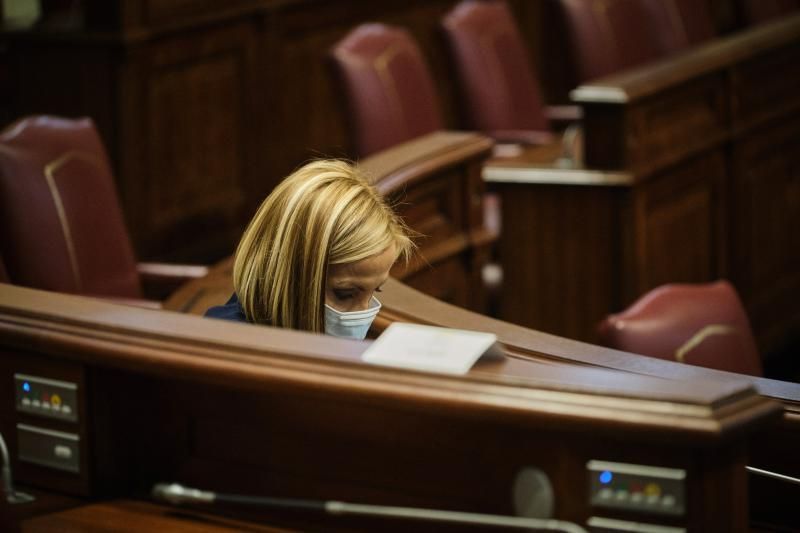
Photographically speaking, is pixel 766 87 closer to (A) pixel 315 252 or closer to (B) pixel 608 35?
(B) pixel 608 35

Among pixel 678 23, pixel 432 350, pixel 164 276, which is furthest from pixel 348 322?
pixel 678 23

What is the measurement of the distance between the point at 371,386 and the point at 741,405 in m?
0.42

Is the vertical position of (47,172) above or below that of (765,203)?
above

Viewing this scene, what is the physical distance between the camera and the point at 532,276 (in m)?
4.31

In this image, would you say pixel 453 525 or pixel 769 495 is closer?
pixel 453 525

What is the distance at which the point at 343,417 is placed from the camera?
1.92 meters

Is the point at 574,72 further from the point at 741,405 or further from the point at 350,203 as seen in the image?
the point at 741,405

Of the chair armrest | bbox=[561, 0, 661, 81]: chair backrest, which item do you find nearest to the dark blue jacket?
the chair armrest

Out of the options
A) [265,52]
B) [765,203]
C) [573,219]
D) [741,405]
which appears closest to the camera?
[741,405]

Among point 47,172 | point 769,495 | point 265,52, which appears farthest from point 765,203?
point 769,495

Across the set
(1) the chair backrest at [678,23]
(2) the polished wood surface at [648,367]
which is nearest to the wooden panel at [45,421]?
(2) the polished wood surface at [648,367]

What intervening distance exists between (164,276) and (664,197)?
1.56 metres

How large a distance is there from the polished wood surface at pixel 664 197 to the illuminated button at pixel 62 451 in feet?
7.67

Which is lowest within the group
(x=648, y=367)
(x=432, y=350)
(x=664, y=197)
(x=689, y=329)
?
(x=664, y=197)
